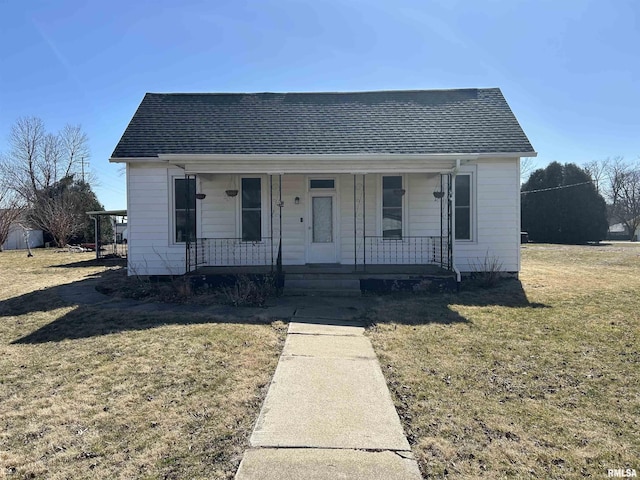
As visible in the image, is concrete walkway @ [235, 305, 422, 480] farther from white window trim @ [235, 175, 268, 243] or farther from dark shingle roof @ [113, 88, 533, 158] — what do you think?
dark shingle roof @ [113, 88, 533, 158]

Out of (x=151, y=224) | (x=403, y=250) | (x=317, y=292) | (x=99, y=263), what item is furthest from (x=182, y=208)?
(x=99, y=263)

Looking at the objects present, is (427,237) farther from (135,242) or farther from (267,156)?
(135,242)

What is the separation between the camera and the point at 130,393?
3.65m

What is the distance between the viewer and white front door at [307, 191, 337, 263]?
1030 centimetres

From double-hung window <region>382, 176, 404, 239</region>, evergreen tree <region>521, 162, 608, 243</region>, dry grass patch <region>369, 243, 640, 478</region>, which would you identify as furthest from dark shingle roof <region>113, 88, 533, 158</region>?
evergreen tree <region>521, 162, 608, 243</region>

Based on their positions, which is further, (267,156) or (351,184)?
(351,184)

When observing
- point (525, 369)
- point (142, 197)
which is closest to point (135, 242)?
point (142, 197)

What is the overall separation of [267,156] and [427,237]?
445 centimetres

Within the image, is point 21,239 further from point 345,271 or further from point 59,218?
point 345,271

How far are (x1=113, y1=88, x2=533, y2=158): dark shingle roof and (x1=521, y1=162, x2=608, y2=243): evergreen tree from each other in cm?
1871

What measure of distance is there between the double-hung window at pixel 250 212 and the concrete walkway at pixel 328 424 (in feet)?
18.7

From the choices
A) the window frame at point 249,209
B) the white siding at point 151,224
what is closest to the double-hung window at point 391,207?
the window frame at point 249,209

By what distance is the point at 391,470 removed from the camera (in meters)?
2.49

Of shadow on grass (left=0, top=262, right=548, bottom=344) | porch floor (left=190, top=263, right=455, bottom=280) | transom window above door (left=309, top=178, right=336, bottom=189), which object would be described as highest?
transom window above door (left=309, top=178, right=336, bottom=189)
